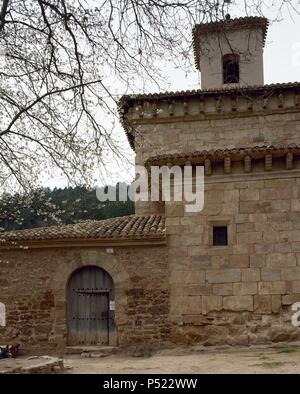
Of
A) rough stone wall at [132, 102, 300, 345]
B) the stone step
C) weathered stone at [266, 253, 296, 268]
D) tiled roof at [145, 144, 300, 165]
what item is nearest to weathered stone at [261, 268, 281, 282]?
rough stone wall at [132, 102, 300, 345]

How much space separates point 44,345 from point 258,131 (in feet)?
26.9

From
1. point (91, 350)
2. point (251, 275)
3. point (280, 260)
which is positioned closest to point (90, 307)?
point (91, 350)

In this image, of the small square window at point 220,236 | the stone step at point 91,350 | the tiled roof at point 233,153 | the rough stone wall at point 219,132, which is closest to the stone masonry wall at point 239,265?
the small square window at point 220,236

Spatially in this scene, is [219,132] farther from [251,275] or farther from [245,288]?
[245,288]

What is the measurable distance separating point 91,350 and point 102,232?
267 cm

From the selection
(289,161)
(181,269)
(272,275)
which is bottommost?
(272,275)

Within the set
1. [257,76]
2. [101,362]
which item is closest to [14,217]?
[101,362]

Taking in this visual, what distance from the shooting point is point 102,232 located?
485 inches

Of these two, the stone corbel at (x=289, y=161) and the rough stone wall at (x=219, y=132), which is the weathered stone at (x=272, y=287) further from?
the rough stone wall at (x=219, y=132)

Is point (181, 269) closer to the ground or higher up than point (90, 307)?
higher up

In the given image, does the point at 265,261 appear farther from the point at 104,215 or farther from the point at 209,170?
the point at 104,215

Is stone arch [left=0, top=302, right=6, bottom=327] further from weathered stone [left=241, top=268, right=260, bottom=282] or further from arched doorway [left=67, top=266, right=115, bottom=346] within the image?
weathered stone [left=241, top=268, right=260, bottom=282]

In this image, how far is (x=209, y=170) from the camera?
1155cm

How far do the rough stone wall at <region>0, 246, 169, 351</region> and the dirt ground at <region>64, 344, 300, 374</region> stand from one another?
0.82 metres
